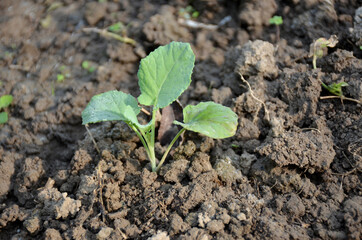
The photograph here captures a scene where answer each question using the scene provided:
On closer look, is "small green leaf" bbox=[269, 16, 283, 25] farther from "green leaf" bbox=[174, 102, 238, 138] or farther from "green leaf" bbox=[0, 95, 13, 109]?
"green leaf" bbox=[0, 95, 13, 109]

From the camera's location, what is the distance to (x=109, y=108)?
2.06 meters

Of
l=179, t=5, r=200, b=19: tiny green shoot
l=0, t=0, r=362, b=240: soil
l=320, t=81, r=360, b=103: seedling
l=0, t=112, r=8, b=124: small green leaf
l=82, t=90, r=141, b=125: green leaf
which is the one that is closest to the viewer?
l=0, t=0, r=362, b=240: soil

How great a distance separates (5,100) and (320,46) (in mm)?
2275

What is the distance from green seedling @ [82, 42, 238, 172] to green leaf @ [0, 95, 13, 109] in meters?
0.98

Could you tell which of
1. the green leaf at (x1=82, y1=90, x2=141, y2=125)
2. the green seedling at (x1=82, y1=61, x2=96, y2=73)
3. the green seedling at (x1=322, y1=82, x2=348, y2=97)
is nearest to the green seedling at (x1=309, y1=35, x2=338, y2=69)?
the green seedling at (x1=322, y1=82, x2=348, y2=97)

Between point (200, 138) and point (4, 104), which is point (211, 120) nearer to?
point (200, 138)

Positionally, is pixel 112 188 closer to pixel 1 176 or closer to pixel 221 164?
pixel 221 164

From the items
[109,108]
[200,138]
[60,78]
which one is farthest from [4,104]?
[200,138]

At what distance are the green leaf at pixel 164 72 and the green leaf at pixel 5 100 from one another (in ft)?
3.90

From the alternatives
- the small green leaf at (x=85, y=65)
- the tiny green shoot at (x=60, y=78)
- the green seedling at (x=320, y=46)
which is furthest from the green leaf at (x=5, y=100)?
the green seedling at (x=320, y=46)

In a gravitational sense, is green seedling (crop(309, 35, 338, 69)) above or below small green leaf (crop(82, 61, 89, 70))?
above

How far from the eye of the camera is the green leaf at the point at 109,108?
1.99m

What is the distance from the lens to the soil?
1.87 metres

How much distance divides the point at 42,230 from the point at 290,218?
1.30 meters
